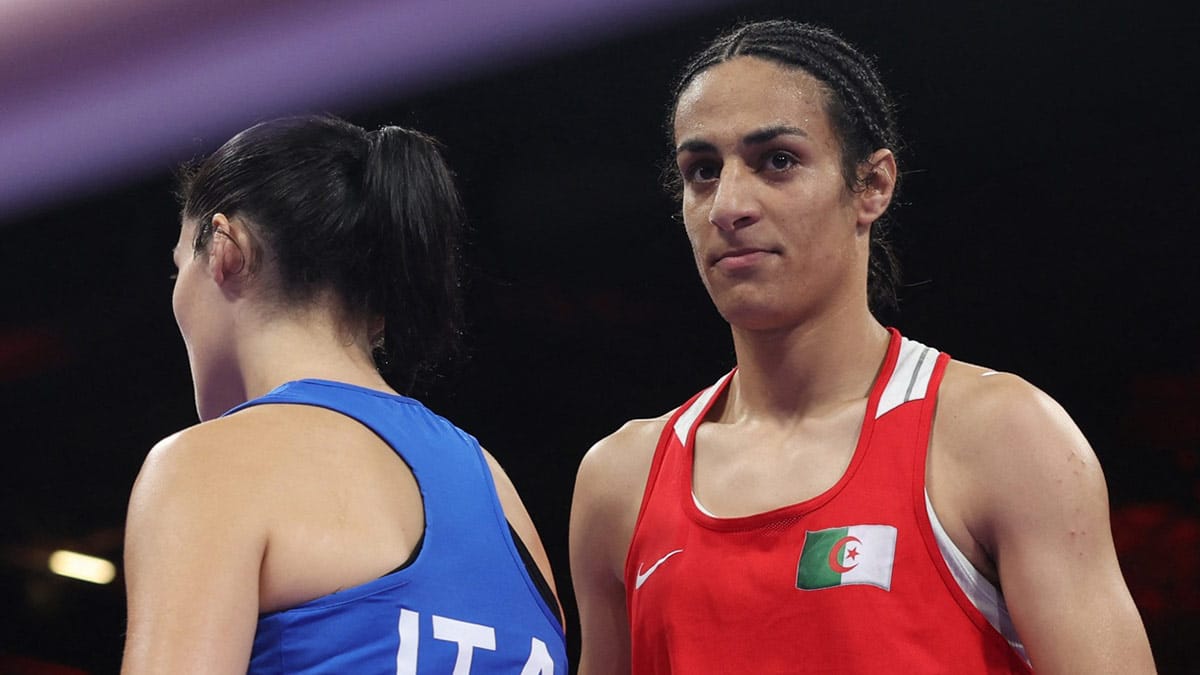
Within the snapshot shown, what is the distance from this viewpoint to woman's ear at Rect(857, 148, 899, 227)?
1.69 meters

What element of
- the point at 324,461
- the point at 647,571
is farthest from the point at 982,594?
the point at 324,461

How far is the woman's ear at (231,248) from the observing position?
1.32 meters

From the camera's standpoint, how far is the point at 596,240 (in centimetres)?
404

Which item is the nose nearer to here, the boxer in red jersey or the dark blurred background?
the boxer in red jersey

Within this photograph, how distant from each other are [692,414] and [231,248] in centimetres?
73

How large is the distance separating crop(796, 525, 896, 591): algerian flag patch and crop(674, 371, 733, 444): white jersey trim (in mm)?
295

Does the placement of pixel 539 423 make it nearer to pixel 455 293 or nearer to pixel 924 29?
pixel 924 29

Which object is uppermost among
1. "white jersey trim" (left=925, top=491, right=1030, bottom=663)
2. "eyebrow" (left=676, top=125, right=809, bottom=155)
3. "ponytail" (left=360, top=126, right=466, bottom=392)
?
"eyebrow" (left=676, top=125, right=809, bottom=155)

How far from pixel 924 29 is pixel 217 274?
2.37 meters

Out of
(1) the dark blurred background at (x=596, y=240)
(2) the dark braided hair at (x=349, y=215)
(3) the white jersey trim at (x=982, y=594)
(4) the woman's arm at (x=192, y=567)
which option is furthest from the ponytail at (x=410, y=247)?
(1) the dark blurred background at (x=596, y=240)

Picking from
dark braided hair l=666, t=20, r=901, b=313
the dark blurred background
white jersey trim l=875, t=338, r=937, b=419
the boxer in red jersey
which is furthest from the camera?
the dark blurred background

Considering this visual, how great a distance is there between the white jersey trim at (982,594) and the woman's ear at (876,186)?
466 mm

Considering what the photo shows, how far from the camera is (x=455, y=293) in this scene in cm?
144

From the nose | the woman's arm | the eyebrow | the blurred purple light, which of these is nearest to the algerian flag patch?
the nose
